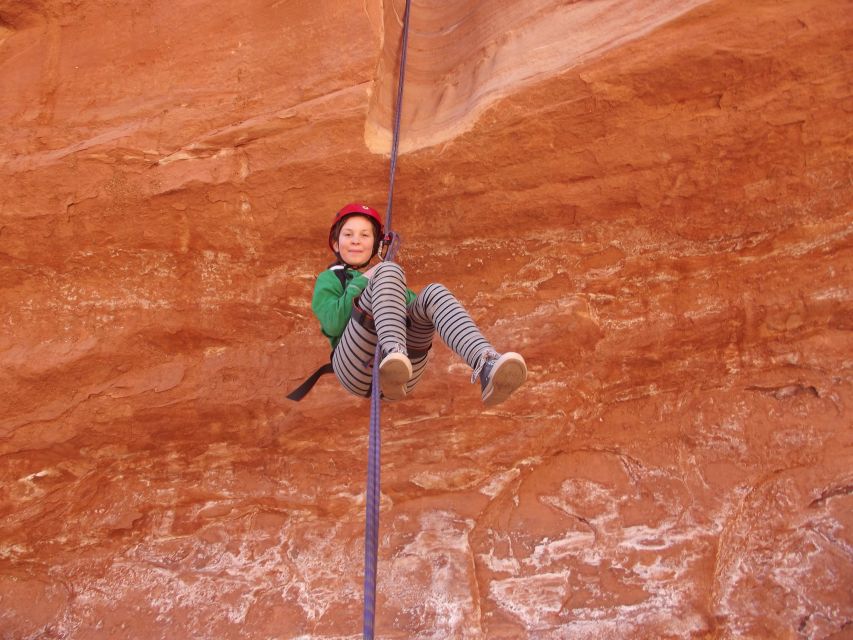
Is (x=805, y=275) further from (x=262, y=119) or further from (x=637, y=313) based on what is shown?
(x=262, y=119)

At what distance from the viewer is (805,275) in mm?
3424

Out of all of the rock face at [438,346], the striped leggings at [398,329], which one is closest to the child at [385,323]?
the striped leggings at [398,329]

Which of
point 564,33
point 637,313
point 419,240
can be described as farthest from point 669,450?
point 564,33

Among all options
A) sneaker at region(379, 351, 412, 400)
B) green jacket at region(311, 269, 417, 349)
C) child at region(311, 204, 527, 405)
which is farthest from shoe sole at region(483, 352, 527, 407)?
green jacket at region(311, 269, 417, 349)

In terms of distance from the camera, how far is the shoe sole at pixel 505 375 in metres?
1.96

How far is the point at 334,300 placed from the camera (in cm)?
261

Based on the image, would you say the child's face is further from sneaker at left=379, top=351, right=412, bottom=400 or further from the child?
sneaker at left=379, top=351, right=412, bottom=400

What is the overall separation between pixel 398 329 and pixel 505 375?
1.31 ft

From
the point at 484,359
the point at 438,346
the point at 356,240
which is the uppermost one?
the point at 356,240

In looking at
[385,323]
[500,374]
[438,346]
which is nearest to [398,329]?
[385,323]

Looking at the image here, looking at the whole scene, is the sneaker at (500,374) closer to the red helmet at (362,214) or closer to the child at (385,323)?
the child at (385,323)

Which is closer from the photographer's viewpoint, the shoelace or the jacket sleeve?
the shoelace

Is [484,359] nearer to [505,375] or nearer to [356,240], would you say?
[505,375]

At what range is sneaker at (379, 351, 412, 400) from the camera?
78.1 inches
